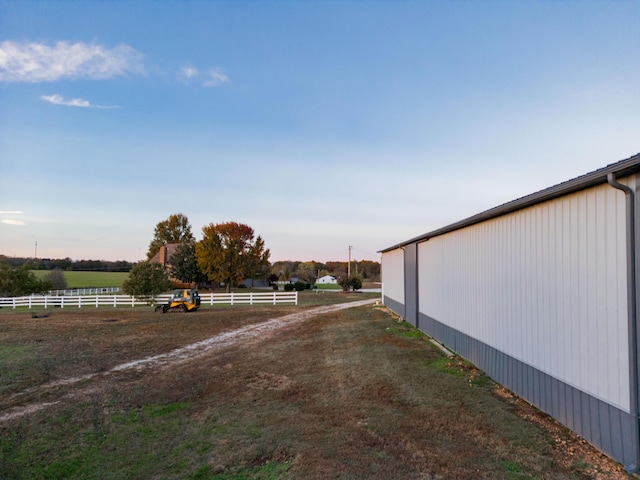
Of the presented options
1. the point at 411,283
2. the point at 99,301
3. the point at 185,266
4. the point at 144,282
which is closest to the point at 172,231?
the point at 185,266

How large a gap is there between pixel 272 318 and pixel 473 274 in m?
12.7

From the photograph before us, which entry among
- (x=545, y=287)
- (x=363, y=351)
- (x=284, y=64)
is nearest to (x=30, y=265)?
(x=284, y=64)

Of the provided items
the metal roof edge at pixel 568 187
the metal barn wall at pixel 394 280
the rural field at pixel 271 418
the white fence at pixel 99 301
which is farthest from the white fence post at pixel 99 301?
the metal roof edge at pixel 568 187

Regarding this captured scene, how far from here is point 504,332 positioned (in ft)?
24.0

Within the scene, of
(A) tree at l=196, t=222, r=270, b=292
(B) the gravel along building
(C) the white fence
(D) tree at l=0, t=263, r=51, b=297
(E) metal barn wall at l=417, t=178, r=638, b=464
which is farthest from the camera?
(A) tree at l=196, t=222, r=270, b=292

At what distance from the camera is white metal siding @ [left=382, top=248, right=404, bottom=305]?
61.3 feet

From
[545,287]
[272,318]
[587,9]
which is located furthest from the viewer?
[272,318]

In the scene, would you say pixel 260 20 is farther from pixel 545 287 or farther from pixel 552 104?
pixel 545 287

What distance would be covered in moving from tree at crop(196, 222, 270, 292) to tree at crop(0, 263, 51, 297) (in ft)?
42.6

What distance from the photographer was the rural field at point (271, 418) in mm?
4160

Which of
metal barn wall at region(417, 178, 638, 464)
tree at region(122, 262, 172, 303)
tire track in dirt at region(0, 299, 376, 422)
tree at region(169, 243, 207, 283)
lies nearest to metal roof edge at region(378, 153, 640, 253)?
metal barn wall at region(417, 178, 638, 464)

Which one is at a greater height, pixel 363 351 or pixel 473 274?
pixel 473 274

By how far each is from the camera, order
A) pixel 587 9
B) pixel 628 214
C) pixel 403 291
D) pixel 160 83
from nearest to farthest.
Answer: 1. pixel 628 214
2. pixel 587 9
3. pixel 160 83
4. pixel 403 291

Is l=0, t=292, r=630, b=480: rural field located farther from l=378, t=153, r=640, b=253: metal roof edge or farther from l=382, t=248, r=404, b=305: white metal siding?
l=382, t=248, r=404, b=305: white metal siding
